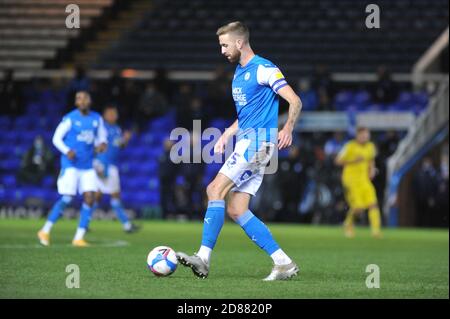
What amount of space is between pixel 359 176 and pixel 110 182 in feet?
16.2

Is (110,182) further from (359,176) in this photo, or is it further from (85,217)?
(359,176)

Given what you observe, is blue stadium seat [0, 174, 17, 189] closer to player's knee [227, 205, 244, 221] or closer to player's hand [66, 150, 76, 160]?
player's hand [66, 150, 76, 160]

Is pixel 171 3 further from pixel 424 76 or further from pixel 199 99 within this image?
pixel 424 76

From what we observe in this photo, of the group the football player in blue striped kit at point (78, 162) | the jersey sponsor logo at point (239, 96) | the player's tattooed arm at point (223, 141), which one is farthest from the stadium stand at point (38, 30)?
the jersey sponsor logo at point (239, 96)

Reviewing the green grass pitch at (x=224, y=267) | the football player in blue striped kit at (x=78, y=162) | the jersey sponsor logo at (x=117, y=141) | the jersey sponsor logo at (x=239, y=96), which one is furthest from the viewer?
the jersey sponsor logo at (x=117, y=141)

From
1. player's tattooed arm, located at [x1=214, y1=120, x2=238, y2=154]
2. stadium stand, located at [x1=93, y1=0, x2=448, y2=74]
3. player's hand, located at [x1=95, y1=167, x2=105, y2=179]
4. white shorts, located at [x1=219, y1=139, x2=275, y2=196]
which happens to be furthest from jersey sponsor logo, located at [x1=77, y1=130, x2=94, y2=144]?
stadium stand, located at [x1=93, y1=0, x2=448, y2=74]

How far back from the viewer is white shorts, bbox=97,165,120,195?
1862cm

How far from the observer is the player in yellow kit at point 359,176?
19.1 metres

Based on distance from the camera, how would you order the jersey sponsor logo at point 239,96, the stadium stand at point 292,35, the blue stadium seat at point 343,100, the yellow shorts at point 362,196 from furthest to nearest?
the stadium stand at point 292,35, the blue stadium seat at point 343,100, the yellow shorts at point 362,196, the jersey sponsor logo at point 239,96

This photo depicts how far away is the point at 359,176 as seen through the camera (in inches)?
779

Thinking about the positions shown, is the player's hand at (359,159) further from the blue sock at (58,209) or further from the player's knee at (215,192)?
the player's knee at (215,192)

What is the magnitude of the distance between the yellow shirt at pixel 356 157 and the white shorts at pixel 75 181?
6.69m
